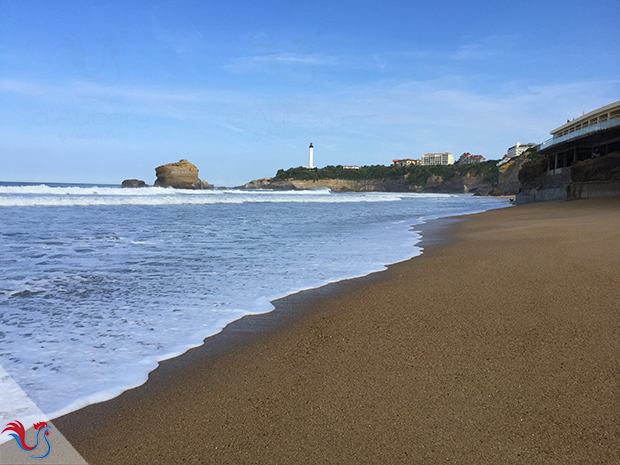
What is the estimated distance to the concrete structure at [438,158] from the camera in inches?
6769

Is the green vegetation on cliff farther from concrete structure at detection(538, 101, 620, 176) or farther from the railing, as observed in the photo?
the railing

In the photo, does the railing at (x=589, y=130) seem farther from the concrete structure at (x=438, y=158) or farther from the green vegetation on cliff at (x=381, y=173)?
the concrete structure at (x=438, y=158)

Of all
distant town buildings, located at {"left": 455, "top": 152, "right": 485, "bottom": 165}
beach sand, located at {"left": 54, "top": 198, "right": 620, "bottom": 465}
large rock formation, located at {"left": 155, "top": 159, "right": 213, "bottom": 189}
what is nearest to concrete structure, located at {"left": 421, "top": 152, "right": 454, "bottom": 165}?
distant town buildings, located at {"left": 455, "top": 152, "right": 485, "bottom": 165}

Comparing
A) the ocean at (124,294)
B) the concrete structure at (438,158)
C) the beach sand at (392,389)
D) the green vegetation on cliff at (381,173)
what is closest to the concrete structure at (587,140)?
the ocean at (124,294)

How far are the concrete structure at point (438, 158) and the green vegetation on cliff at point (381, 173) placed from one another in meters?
50.2

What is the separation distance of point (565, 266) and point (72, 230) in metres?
11.5

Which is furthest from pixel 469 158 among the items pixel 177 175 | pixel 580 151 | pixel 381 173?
pixel 580 151

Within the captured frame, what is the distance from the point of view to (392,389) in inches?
87.3

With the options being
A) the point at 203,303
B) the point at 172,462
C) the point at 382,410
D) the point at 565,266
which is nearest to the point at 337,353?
the point at 382,410

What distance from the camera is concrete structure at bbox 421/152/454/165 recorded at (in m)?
172

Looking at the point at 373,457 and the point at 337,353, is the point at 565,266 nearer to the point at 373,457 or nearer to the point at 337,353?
the point at 337,353

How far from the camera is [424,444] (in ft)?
5.70

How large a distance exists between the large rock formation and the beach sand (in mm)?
91234

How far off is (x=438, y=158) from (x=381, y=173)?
198ft
